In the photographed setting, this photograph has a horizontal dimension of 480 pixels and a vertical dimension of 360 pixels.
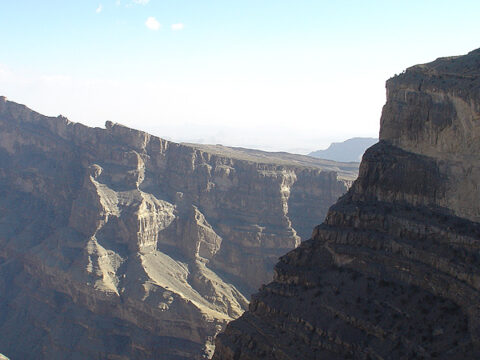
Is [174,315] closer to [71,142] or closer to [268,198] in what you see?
[268,198]

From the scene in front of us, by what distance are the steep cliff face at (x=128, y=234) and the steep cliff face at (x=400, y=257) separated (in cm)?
5018

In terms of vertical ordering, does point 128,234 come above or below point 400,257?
below

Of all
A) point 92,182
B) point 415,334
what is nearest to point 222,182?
point 92,182

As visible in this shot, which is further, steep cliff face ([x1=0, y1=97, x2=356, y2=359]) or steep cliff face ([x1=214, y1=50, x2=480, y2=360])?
steep cliff face ([x1=0, y1=97, x2=356, y2=359])

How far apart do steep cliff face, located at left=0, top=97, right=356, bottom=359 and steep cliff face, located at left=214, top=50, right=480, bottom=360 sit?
5018 centimetres

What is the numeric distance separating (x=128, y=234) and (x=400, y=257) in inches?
3239

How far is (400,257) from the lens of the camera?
149 feet

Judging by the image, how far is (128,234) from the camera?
11862cm

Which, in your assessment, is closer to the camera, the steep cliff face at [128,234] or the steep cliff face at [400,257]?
the steep cliff face at [400,257]

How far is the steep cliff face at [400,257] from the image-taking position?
40.6 m

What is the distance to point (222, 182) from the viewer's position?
441 ft

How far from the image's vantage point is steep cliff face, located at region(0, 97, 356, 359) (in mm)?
100938

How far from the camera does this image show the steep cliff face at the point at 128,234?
331ft

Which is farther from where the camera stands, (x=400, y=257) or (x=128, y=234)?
(x=128, y=234)
